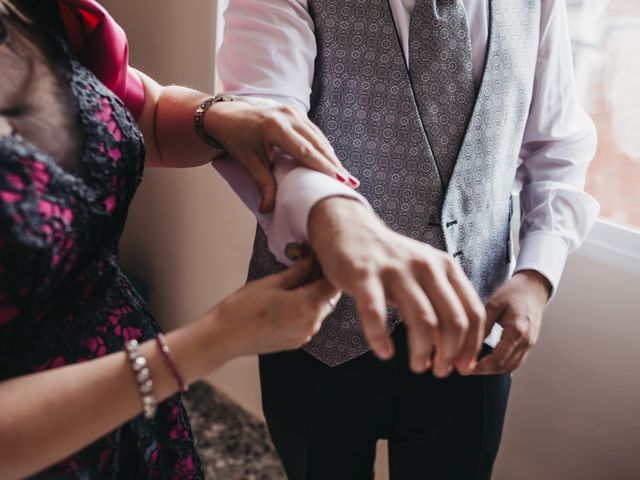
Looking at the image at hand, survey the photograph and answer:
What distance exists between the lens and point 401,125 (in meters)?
0.93

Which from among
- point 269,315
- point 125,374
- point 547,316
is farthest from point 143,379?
point 547,316

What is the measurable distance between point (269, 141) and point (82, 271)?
249 millimetres

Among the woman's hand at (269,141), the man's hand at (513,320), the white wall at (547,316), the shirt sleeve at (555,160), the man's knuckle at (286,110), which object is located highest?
the man's knuckle at (286,110)

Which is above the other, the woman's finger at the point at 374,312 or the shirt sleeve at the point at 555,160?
the woman's finger at the point at 374,312

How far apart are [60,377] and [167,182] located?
157cm

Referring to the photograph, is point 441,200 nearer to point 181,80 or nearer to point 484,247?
point 484,247

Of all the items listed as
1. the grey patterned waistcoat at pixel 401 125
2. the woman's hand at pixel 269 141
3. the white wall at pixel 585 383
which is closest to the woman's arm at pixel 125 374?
the woman's hand at pixel 269 141

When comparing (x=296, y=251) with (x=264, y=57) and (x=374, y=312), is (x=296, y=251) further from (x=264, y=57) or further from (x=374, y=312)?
(x=264, y=57)

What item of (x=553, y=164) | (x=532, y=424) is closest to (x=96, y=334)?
(x=553, y=164)

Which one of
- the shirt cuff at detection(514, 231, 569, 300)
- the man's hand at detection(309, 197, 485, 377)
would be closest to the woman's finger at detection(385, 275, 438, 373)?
the man's hand at detection(309, 197, 485, 377)

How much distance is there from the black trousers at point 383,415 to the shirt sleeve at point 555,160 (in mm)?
240

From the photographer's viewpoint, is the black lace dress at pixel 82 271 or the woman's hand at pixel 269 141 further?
the woman's hand at pixel 269 141

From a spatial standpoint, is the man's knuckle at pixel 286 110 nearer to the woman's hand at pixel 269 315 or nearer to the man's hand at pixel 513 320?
the woman's hand at pixel 269 315

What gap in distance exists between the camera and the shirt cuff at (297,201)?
0.67 meters
